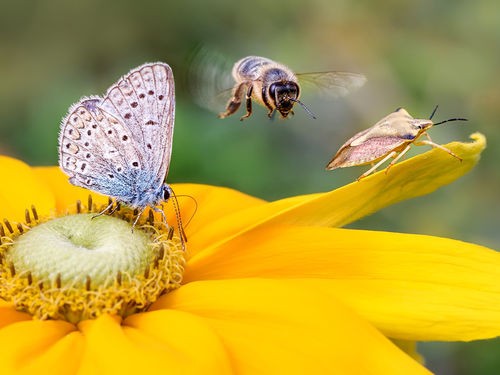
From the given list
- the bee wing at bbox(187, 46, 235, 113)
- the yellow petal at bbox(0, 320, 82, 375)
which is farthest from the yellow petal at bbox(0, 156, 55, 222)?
the yellow petal at bbox(0, 320, 82, 375)

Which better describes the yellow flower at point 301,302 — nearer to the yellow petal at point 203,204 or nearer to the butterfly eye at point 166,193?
the yellow petal at point 203,204

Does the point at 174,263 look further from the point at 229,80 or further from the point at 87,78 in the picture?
the point at 87,78

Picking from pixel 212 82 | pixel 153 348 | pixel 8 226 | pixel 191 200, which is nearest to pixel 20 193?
pixel 8 226

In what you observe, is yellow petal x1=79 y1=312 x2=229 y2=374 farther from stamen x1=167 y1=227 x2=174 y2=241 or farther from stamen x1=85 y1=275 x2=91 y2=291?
stamen x1=167 y1=227 x2=174 y2=241

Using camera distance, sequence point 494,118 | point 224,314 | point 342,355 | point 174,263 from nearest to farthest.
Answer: point 342,355 → point 224,314 → point 174,263 → point 494,118

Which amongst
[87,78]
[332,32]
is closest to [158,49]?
[87,78]

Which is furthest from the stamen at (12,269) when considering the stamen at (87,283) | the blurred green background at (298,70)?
the blurred green background at (298,70)

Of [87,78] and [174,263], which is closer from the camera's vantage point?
[174,263]
